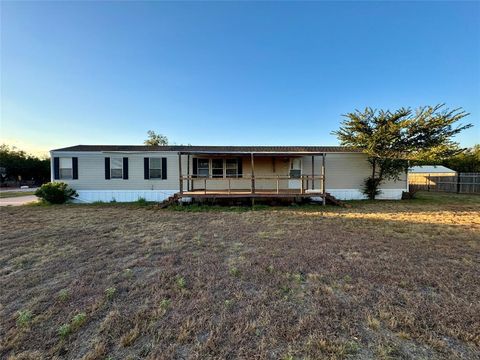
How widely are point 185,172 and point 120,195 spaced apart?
3.72 meters

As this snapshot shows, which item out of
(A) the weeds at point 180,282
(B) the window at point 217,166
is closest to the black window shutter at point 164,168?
(B) the window at point 217,166

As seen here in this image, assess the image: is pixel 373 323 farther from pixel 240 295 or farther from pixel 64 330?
pixel 64 330

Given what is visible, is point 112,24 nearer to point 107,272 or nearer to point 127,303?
point 107,272

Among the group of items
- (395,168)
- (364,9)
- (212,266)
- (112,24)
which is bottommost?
(212,266)

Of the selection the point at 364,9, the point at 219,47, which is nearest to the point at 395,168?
the point at 364,9

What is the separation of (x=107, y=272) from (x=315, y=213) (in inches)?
287

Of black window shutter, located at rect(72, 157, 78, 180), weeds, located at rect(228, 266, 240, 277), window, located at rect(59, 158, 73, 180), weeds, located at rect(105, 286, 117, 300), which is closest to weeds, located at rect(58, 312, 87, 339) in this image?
weeds, located at rect(105, 286, 117, 300)

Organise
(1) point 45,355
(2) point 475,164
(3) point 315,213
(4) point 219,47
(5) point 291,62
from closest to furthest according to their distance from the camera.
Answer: (1) point 45,355
(3) point 315,213
(4) point 219,47
(5) point 291,62
(2) point 475,164

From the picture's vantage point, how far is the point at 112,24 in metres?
9.42

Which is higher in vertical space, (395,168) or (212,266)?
(395,168)

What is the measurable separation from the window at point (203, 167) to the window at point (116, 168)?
13.7 ft

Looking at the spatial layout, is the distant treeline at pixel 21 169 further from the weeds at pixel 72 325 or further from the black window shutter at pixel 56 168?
the weeds at pixel 72 325

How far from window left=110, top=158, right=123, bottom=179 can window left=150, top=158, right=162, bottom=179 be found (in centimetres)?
165

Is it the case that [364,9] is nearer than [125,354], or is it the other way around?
[125,354]
